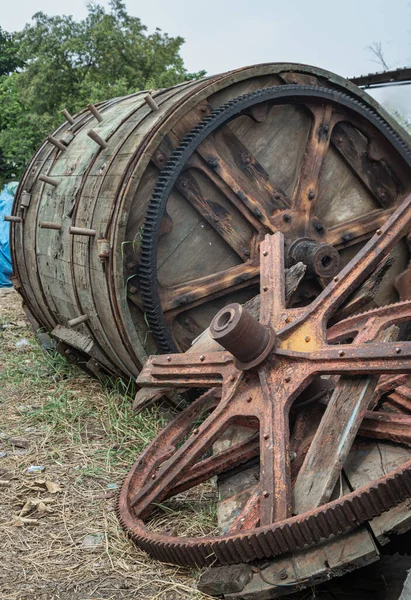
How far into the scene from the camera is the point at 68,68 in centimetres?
1920

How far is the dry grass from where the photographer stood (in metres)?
2.96

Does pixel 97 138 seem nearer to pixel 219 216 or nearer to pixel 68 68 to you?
pixel 219 216

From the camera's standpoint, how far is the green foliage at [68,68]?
18.6m

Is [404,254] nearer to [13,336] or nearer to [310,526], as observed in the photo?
[310,526]

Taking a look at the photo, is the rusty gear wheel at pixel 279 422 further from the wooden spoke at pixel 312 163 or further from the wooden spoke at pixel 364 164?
the wooden spoke at pixel 364 164

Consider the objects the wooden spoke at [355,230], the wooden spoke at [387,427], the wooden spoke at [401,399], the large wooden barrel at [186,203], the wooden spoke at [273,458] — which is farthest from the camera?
the wooden spoke at [355,230]

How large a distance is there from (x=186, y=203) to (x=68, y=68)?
16.0 metres

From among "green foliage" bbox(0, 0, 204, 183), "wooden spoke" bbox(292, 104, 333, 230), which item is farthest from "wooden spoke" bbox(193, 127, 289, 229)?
"green foliage" bbox(0, 0, 204, 183)

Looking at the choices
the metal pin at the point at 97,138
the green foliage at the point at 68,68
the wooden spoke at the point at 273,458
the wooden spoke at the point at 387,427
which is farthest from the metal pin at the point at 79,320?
the green foliage at the point at 68,68

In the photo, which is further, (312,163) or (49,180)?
(49,180)

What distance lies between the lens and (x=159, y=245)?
14.8 ft

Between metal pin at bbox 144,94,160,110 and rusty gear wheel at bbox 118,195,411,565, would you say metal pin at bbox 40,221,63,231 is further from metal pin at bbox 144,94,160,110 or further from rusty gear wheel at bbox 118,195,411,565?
rusty gear wheel at bbox 118,195,411,565

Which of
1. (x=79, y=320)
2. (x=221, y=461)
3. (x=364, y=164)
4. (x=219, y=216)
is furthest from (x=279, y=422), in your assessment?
(x=364, y=164)

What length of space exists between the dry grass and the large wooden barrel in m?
0.35
